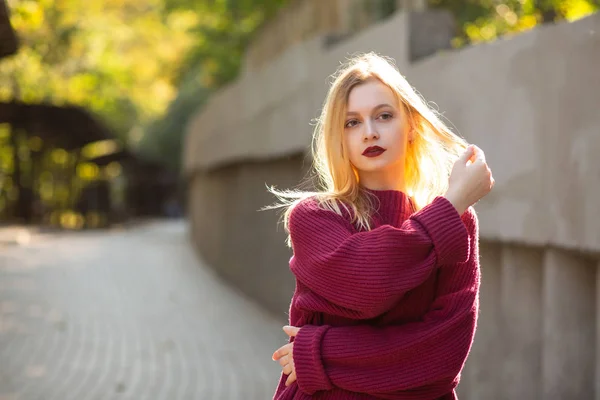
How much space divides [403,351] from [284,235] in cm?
712

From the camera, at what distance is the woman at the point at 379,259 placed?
223 cm

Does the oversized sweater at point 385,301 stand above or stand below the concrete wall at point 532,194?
above

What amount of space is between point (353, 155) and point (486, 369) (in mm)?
2767

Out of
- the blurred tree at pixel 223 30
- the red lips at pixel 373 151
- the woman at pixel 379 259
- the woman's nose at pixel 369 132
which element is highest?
the woman's nose at pixel 369 132

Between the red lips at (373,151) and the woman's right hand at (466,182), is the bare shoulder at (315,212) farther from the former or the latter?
the woman's right hand at (466,182)

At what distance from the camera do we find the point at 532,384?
4422 mm

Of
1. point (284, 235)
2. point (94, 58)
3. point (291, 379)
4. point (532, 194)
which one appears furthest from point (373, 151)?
point (94, 58)

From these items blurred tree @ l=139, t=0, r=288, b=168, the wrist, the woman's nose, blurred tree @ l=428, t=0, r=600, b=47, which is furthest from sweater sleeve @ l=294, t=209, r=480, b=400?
blurred tree @ l=139, t=0, r=288, b=168

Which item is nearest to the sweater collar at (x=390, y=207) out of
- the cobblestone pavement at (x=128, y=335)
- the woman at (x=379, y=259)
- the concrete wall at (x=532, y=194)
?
the woman at (x=379, y=259)

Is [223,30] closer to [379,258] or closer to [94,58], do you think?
[94,58]

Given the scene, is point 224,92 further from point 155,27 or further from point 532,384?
point 155,27

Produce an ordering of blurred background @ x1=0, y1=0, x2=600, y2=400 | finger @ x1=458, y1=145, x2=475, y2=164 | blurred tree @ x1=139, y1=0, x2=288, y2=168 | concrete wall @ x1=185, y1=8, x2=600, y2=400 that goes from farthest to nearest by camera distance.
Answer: blurred tree @ x1=139, y1=0, x2=288, y2=168 < blurred background @ x1=0, y1=0, x2=600, y2=400 < concrete wall @ x1=185, y1=8, x2=600, y2=400 < finger @ x1=458, y1=145, x2=475, y2=164

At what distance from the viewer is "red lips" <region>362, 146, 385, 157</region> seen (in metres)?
2.41

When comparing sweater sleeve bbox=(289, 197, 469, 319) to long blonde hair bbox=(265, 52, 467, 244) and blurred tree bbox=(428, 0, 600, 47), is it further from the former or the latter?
blurred tree bbox=(428, 0, 600, 47)
